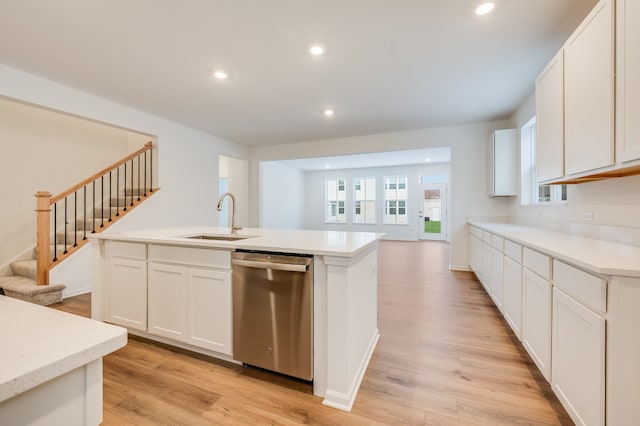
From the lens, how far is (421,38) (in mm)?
2490

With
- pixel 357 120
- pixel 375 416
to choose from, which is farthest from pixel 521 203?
pixel 375 416

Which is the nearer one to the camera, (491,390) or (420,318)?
(491,390)

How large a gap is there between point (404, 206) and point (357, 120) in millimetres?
5636

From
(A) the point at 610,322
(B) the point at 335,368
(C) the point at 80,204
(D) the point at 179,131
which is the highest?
(D) the point at 179,131

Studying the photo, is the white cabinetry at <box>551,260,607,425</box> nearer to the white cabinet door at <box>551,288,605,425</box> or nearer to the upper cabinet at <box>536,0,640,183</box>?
the white cabinet door at <box>551,288,605,425</box>

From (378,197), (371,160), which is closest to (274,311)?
(371,160)

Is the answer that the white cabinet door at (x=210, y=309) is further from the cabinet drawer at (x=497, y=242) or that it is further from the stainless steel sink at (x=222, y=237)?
the cabinet drawer at (x=497, y=242)

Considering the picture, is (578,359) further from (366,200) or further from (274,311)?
(366,200)

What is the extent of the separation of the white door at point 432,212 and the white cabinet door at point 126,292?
8.63 meters

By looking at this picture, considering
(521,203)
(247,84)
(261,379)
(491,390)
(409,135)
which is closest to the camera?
(491,390)

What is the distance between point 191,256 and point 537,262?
7.91 feet

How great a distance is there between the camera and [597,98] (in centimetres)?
173

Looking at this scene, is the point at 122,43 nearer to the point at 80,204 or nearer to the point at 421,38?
the point at 421,38

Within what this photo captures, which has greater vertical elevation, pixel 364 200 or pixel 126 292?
pixel 364 200
